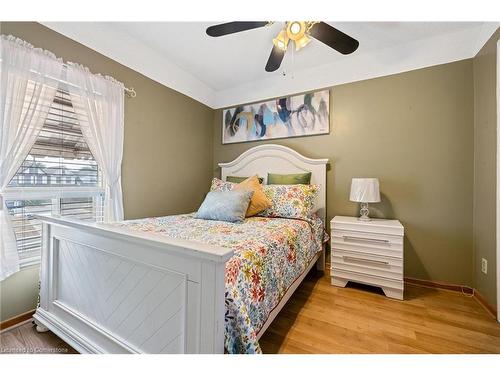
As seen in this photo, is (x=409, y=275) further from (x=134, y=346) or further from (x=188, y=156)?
(x=188, y=156)

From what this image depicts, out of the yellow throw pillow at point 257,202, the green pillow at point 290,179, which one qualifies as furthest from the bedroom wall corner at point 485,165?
the yellow throw pillow at point 257,202

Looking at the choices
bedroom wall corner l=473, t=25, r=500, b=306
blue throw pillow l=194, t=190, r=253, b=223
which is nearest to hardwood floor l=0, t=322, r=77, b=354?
blue throw pillow l=194, t=190, r=253, b=223

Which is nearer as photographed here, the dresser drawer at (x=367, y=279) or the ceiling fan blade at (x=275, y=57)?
the ceiling fan blade at (x=275, y=57)

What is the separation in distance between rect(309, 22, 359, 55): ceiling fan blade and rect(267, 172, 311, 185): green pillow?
1.31m

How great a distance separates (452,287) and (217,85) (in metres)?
3.64

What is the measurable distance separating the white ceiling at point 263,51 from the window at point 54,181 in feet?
2.51

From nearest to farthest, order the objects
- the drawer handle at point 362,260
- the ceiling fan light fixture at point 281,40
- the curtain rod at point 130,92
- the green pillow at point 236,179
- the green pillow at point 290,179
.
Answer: the ceiling fan light fixture at point 281,40
the drawer handle at point 362,260
the curtain rod at point 130,92
the green pillow at point 290,179
the green pillow at point 236,179

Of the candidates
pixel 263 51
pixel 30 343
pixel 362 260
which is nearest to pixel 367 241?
pixel 362 260

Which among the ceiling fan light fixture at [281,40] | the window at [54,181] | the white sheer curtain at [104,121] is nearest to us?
the window at [54,181]

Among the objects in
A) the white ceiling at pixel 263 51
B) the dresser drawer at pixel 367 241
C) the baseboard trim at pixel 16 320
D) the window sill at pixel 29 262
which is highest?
the white ceiling at pixel 263 51

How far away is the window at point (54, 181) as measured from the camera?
5.25 ft

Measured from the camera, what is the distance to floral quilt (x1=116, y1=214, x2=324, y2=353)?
866mm

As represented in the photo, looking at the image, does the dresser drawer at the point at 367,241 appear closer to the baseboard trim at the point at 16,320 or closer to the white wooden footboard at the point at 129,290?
the white wooden footboard at the point at 129,290

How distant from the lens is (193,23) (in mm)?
1993
